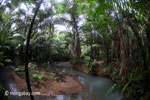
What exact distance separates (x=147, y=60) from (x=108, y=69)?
18.3 ft

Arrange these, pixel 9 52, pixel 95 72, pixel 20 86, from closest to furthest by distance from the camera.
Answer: pixel 20 86, pixel 95 72, pixel 9 52

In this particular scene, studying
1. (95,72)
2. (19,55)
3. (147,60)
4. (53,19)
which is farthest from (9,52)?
(147,60)

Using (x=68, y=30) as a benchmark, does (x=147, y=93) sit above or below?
below

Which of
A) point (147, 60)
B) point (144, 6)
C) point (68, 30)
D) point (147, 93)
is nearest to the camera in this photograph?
point (144, 6)

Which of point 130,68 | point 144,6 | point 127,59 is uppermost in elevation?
point 144,6

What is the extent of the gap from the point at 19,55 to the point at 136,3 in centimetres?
963

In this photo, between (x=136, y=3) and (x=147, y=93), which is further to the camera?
(x=147, y=93)

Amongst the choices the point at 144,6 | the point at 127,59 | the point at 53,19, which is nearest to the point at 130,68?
the point at 127,59

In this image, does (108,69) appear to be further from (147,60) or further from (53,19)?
(53,19)

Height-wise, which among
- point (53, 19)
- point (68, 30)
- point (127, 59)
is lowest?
point (127, 59)

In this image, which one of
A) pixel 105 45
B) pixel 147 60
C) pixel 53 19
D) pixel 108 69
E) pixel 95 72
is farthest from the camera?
pixel 53 19

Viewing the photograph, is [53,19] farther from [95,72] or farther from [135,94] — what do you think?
[135,94]

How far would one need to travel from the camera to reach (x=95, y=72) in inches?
338

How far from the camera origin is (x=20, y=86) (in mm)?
5020
